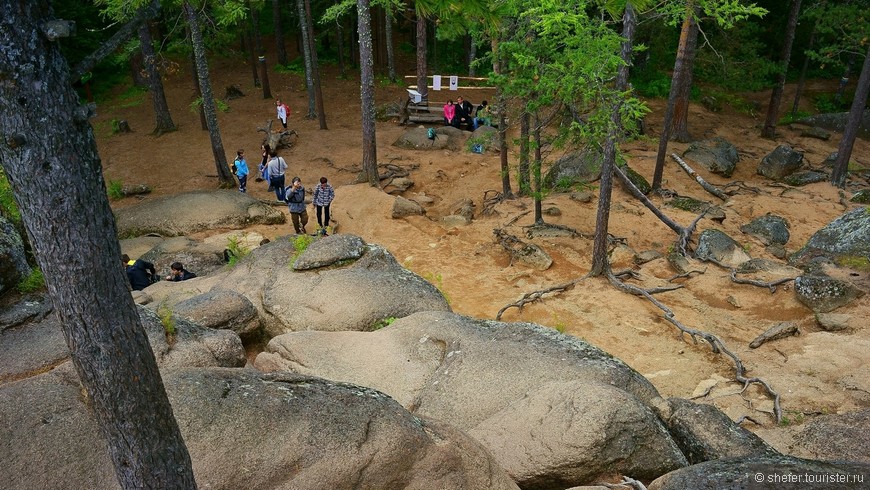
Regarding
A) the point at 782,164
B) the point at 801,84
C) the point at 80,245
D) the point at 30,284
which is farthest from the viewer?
the point at 801,84

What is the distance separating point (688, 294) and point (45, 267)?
12.8 m

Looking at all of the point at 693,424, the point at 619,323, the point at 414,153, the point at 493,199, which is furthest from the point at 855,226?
the point at 414,153

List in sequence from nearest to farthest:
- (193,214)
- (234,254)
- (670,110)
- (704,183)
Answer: (234,254) < (193,214) < (670,110) < (704,183)

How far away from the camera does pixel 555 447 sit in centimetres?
562

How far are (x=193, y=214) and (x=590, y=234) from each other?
37.2 ft

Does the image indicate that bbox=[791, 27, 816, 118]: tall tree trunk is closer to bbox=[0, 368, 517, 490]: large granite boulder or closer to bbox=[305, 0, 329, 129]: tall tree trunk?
bbox=[305, 0, 329, 129]: tall tree trunk

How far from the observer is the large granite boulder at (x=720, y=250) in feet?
47.6

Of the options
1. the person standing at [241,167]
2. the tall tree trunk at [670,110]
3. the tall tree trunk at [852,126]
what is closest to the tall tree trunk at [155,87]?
the person standing at [241,167]

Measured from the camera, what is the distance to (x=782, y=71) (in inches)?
934

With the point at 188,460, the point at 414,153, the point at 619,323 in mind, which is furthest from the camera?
the point at 414,153

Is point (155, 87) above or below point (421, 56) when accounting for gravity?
below

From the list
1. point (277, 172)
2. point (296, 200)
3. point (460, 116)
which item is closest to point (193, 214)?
point (277, 172)

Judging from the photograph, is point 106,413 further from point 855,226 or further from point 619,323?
point 855,226

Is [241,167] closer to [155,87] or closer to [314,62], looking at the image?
[314,62]
